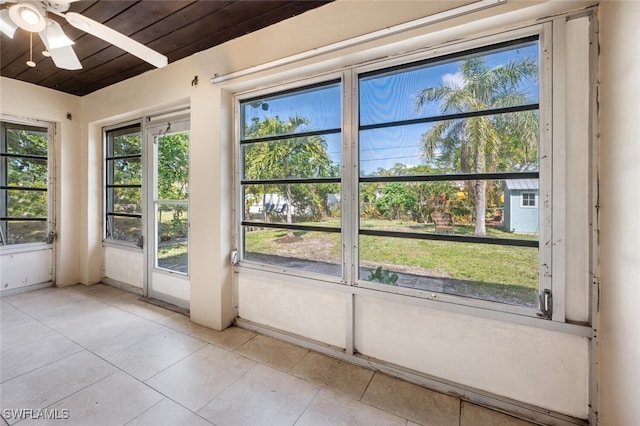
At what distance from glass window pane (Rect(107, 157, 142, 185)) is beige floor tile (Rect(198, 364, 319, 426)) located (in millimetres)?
2943

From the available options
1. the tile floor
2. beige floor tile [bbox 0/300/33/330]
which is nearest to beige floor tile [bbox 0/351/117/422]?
the tile floor

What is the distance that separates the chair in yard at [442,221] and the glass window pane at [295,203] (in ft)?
2.32

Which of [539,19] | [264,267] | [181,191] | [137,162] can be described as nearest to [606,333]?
[539,19]

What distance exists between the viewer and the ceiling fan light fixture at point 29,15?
4.92 ft

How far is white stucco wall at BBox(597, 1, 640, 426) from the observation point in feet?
3.59

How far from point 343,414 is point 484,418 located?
821 millimetres

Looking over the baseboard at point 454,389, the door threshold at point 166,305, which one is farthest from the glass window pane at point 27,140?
the baseboard at point 454,389

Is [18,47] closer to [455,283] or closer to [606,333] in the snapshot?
[455,283]

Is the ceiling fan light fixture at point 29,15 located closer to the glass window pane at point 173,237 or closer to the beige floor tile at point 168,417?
the glass window pane at point 173,237

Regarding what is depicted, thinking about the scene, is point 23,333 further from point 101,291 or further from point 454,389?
point 454,389

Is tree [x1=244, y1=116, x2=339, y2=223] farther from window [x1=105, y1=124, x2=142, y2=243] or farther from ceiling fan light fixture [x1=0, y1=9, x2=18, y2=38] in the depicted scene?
window [x1=105, y1=124, x2=142, y2=243]

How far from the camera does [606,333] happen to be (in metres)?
1.32

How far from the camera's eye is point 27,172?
11.4 feet

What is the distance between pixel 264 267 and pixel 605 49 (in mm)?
2614
